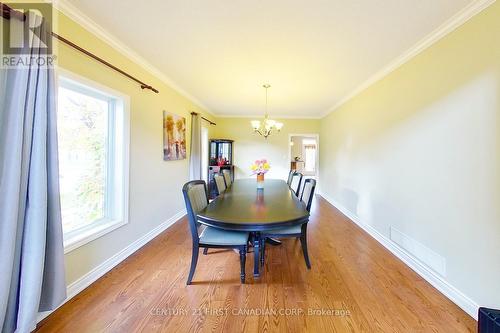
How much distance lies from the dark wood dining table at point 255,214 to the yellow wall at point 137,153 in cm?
113

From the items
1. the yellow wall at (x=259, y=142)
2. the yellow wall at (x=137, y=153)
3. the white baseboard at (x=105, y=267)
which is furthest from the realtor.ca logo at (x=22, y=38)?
the yellow wall at (x=259, y=142)

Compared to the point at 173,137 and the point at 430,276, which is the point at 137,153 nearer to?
the point at 173,137

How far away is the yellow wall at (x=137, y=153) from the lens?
187 cm

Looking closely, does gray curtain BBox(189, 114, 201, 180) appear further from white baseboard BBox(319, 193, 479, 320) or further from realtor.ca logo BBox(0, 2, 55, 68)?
white baseboard BBox(319, 193, 479, 320)

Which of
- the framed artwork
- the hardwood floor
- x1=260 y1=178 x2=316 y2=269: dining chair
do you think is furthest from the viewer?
the framed artwork

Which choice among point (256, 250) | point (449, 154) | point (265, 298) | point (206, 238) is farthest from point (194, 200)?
point (449, 154)

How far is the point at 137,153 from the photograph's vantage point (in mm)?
2727

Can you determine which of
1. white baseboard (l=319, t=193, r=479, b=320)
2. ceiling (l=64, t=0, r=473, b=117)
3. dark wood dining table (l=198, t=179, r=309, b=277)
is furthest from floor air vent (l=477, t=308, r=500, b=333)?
ceiling (l=64, t=0, r=473, b=117)

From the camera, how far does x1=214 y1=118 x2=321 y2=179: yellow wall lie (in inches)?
255

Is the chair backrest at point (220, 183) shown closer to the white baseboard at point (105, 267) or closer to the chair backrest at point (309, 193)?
the white baseboard at point (105, 267)

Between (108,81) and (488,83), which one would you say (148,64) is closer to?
(108,81)

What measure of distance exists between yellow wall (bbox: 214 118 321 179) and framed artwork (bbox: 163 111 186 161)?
2534 millimetres

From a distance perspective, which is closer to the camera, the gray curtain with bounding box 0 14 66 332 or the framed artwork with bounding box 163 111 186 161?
the gray curtain with bounding box 0 14 66 332

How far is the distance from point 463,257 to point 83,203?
11.3ft
